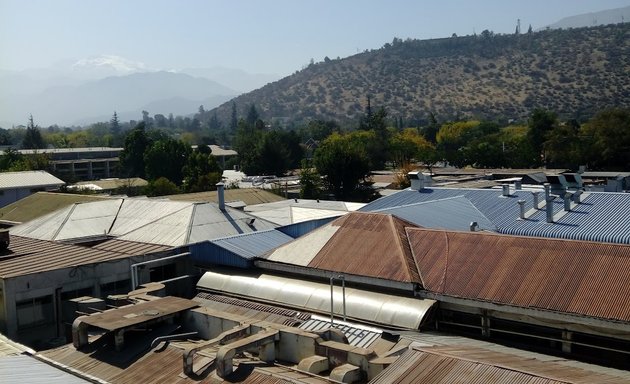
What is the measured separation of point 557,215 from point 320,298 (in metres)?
13.5

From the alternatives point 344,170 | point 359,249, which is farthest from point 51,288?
point 344,170

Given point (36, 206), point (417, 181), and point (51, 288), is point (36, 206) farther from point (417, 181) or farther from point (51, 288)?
point (417, 181)

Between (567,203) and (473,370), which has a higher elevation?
(567,203)

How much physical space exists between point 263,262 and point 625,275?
41.0 feet

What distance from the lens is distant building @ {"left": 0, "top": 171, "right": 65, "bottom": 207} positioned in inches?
2405

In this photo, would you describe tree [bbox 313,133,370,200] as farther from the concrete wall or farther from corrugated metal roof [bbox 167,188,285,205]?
the concrete wall

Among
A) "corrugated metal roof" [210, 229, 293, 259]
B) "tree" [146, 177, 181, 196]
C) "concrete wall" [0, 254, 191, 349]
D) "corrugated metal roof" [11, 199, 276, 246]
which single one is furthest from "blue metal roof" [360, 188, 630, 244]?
"tree" [146, 177, 181, 196]

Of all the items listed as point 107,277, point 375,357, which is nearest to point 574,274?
point 375,357

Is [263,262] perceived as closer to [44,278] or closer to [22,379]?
[44,278]

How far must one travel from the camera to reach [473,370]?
47.2 ft

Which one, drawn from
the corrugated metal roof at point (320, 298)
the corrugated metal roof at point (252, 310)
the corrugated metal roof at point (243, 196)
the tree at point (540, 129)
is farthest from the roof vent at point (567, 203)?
the tree at point (540, 129)

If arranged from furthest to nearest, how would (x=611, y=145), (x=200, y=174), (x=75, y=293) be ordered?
1. (x=200, y=174)
2. (x=611, y=145)
3. (x=75, y=293)

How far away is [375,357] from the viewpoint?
53.4 feet

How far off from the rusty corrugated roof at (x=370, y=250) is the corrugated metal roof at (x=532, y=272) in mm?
688
